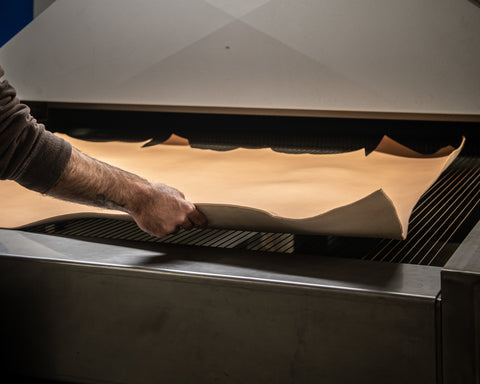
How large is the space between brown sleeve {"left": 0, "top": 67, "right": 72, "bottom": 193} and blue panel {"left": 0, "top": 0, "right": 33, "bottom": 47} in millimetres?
1094

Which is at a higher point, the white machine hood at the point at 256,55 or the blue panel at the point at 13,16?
the blue panel at the point at 13,16

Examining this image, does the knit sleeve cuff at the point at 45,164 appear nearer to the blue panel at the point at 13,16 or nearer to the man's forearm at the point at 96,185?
the man's forearm at the point at 96,185

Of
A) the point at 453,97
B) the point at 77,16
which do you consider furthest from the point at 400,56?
the point at 77,16

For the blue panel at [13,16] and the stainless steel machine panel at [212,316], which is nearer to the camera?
the stainless steel machine panel at [212,316]

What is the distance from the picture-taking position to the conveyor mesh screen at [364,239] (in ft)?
2.70

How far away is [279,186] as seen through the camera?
1.10m

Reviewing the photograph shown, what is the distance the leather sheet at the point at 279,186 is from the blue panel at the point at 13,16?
0.47 meters

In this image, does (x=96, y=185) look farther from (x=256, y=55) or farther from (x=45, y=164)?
(x=256, y=55)

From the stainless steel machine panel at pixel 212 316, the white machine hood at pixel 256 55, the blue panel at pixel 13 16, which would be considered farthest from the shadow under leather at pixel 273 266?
the blue panel at pixel 13 16

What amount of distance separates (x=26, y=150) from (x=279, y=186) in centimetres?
49

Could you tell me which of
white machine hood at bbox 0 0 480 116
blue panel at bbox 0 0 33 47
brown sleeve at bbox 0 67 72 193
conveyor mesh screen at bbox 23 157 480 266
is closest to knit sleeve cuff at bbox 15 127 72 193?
brown sleeve at bbox 0 67 72 193

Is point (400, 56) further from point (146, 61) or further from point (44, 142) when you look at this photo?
point (44, 142)

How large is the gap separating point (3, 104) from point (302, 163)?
73 centimetres

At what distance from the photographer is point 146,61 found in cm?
162
